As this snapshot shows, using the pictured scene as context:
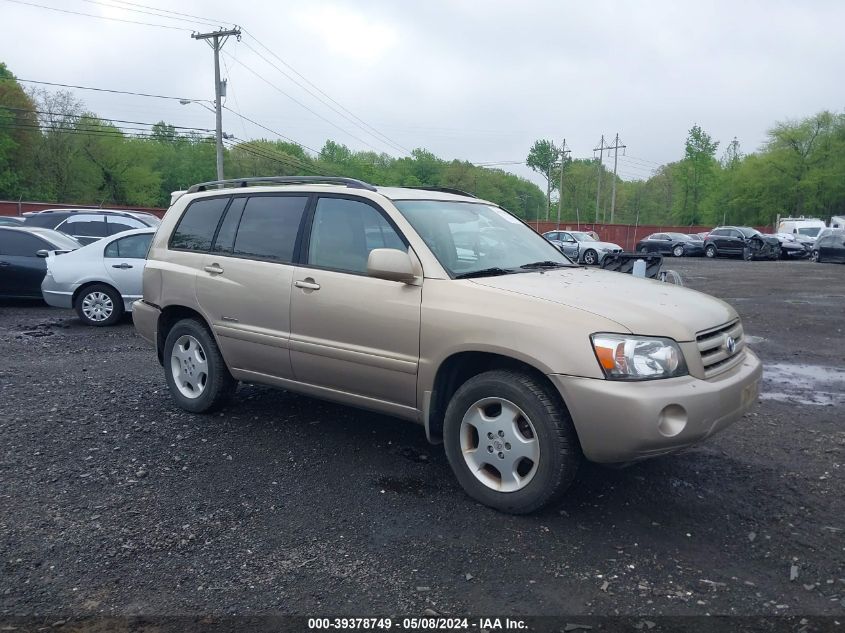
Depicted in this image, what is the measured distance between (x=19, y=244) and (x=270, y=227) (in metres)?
Answer: 8.91

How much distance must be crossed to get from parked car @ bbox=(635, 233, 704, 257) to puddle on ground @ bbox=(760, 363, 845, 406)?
30978 mm

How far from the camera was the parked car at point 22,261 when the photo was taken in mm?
11758

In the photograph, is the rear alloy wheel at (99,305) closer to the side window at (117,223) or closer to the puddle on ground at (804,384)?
the side window at (117,223)

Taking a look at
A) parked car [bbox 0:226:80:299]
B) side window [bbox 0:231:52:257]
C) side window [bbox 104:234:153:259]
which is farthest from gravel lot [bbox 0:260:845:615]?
side window [bbox 0:231:52:257]

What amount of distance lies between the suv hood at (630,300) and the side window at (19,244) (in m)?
10.5

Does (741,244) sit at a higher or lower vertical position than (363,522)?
higher

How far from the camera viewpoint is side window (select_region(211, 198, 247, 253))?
5.34m

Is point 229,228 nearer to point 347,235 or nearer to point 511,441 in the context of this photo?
point 347,235

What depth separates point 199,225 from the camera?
5.66m

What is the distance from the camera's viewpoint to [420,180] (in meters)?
88.6

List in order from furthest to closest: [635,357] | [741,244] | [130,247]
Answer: [741,244] < [130,247] < [635,357]

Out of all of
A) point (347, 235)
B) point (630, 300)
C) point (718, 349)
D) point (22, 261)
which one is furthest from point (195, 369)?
point (22, 261)

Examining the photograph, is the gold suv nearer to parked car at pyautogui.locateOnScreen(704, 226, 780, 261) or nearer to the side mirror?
the side mirror

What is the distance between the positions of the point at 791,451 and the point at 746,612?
2293 millimetres
